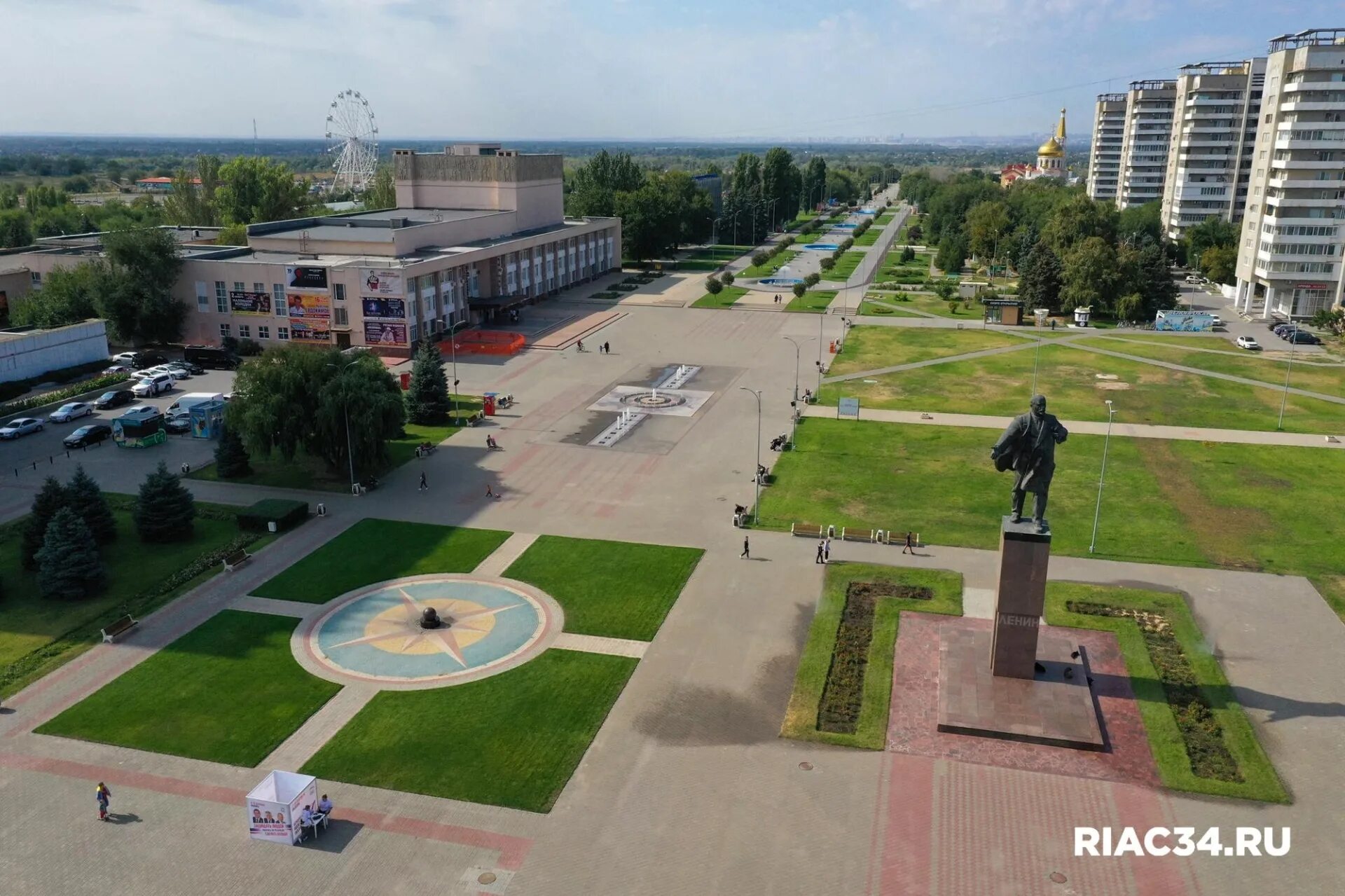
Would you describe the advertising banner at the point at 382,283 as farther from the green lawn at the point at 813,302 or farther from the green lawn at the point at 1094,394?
the green lawn at the point at 813,302

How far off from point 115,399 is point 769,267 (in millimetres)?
87053

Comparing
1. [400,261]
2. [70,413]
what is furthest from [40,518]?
Result: [400,261]

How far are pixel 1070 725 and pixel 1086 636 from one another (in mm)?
A: 6483

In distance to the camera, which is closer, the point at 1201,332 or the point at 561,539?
the point at 561,539

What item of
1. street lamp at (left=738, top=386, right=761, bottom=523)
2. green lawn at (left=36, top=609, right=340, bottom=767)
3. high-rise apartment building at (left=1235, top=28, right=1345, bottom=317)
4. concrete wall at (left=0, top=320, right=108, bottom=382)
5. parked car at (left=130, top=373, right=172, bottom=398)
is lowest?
green lawn at (left=36, top=609, right=340, bottom=767)

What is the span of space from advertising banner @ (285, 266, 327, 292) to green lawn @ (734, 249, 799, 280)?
60.4 metres

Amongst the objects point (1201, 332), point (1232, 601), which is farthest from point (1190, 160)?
point (1232, 601)

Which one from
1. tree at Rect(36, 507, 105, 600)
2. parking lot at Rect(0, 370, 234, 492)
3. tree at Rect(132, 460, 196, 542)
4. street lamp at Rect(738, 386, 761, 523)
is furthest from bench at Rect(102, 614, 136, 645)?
street lamp at Rect(738, 386, 761, 523)

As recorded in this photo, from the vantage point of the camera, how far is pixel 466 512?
43.5m

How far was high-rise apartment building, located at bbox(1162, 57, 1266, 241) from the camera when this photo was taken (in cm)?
12181

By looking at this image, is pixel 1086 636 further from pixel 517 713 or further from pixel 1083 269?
pixel 1083 269

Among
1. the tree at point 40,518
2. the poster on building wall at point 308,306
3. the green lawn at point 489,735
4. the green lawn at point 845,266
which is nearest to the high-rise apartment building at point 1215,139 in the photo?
the green lawn at point 845,266

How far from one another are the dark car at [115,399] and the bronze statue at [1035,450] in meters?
54.4

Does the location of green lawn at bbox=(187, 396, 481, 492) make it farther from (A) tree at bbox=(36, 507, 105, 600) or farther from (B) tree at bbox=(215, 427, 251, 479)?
(A) tree at bbox=(36, 507, 105, 600)
